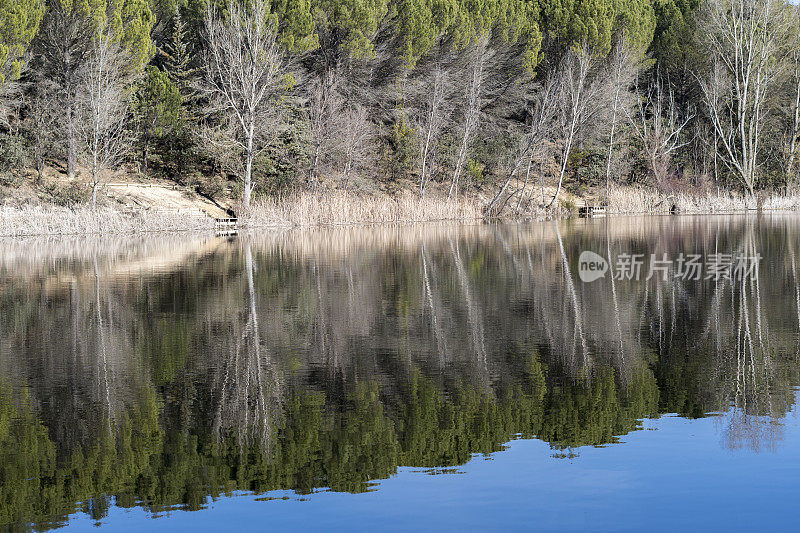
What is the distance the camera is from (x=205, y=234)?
34094 mm

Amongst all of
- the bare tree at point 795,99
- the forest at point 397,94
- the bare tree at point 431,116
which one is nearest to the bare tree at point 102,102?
the forest at point 397,94

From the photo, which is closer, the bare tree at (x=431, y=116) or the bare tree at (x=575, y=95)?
the bare tree at (x=431, y=116)

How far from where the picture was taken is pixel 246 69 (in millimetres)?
40469

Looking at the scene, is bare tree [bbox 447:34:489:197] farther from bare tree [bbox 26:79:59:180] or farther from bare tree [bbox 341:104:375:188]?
bare tree [bbox 26:79:59:180]

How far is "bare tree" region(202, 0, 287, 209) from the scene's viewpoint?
130 feet

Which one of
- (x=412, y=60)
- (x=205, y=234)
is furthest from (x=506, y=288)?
(x=412, y=60)

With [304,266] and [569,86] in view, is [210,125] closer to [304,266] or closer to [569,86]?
[569,86]

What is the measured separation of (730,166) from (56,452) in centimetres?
5424

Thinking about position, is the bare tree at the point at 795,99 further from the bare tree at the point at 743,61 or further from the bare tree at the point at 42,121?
the bare tree at the point at 42,121
